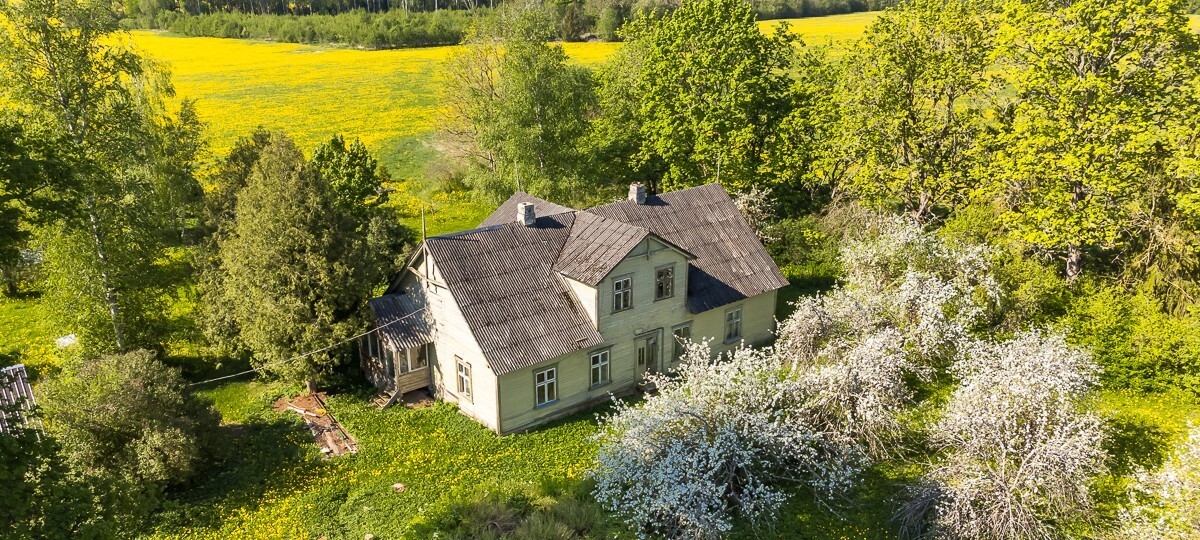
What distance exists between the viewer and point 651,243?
2519 cm

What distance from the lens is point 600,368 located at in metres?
25.9

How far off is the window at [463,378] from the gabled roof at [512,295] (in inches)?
82.6

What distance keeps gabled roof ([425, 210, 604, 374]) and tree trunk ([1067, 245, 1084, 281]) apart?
792 inches

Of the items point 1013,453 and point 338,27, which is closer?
point 1013,453

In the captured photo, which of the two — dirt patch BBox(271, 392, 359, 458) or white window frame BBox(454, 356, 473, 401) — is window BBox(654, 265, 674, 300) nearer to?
white window frame BBox(454, 356, 473, 401)

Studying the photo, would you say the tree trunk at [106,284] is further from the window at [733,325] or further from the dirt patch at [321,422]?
the window at [733,325]

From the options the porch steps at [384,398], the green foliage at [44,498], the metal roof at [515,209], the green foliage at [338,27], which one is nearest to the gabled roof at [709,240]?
the metal roof at [515,209]

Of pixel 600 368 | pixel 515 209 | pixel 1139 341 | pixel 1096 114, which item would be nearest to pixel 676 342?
pixel 600 368

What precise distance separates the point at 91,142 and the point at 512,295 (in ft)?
53.5

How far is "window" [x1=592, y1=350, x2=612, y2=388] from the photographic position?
83.8ft

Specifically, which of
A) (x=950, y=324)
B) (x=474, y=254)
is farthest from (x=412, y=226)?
(x=950, y=324)

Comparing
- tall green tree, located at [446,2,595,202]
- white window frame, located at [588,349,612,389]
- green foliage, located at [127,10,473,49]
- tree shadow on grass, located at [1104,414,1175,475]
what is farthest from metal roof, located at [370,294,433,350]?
green foliage, located at [127,10,473,49]

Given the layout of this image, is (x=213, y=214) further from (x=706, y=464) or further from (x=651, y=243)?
(x=706, y=464)

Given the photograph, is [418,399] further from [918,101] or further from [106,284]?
[918,101]
